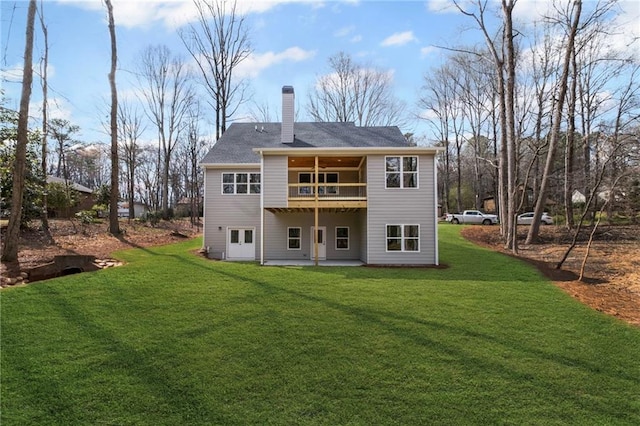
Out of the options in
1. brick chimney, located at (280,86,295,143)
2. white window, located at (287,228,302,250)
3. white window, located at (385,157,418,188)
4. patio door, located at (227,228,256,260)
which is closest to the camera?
white window, located at (385,157,418,188)

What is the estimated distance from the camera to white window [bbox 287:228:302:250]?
1630 centimetres

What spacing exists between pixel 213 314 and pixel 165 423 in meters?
3.21

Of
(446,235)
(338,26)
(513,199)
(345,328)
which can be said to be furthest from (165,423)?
(446,235)

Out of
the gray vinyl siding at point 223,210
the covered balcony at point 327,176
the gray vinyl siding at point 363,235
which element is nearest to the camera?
the gray vinyl siding at point 363,235

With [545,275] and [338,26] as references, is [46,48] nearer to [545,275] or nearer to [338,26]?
[338,26]

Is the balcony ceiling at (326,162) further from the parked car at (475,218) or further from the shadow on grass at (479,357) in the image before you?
the parked car at (475,218)

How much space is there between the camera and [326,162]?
15945 millimetres

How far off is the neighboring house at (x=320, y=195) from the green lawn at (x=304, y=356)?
467cm

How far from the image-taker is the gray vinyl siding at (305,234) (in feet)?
53.1

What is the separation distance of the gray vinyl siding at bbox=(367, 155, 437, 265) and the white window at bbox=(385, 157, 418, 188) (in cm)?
16

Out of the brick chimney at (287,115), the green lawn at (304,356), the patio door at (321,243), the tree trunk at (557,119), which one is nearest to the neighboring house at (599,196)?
the tree trunk at (557,119)

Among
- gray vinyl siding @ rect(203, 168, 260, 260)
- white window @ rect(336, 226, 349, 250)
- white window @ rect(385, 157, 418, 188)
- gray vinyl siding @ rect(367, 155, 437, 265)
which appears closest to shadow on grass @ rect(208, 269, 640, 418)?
gray vinyl siding @ rect(367, 155, 437, 265)

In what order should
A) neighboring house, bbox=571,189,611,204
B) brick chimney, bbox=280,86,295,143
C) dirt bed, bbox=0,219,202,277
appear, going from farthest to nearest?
brick chimney, bbox=280,86,295,143 < neighboring house, bbox=571,189,611,204 < dirt bed, bbox=0,219,202,277

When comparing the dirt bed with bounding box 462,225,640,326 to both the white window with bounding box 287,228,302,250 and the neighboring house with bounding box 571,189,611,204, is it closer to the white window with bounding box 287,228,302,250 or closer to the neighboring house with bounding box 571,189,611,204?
the neighboring house with bounding box 571,189,611,204
